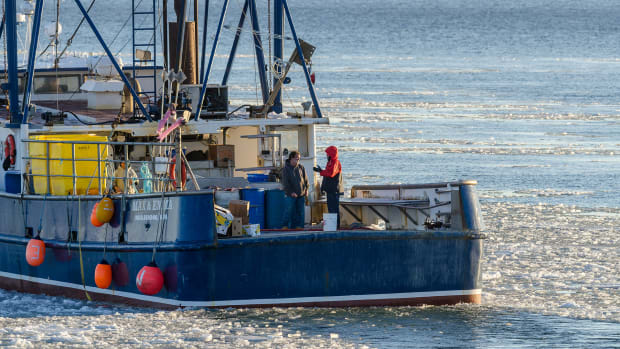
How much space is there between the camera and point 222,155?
A: 18391 millimetres

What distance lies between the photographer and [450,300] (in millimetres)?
15906

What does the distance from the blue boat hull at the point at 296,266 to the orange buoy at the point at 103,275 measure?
0.18 metres

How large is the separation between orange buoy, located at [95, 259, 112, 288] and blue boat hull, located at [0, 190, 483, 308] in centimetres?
18

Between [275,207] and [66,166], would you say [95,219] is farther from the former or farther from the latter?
[275,207]

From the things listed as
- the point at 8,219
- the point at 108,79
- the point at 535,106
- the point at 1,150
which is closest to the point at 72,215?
the point at 8,219

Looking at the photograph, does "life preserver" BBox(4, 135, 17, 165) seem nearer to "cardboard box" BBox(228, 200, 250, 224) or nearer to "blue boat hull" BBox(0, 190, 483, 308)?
"blue boat hull" BBox(0, 190, 483, 308)

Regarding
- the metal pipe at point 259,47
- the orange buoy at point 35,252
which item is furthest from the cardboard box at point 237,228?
the metal pipe at point 259,47

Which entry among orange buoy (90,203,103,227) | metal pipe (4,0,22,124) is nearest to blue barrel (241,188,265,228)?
orange buoy (90,203,103,227)

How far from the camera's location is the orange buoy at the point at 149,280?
15.2m

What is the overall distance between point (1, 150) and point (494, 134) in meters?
19.7

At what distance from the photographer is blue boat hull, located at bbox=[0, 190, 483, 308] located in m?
15.2

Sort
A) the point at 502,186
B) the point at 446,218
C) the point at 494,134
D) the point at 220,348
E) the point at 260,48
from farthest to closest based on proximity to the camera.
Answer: the point at 494,134, the point at 502,186, the point at 260,48, the point at 446,218, the point at 220,348

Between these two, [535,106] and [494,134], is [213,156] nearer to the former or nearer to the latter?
[494,134]

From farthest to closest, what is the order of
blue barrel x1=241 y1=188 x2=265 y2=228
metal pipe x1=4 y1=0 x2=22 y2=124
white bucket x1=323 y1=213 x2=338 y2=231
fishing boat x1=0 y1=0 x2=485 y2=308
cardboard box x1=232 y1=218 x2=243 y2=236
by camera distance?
1. metal pipe x1=4 y1=0 x2=22 y2=124
2. blue barrel x1=241 y1=188 x2=265 y2=228
3. white bucket x1=323 y1=213 x2=338 y2=231
4. cardboard box x1=232 y1=218 x2=243 y2=236
5. fishing boat x1=0 y1=0 x2=485 y2=308
